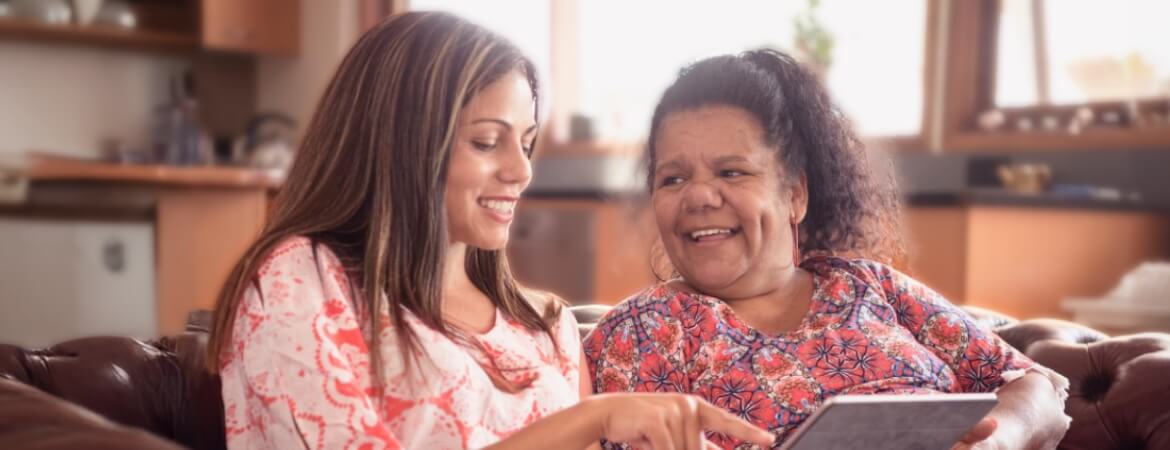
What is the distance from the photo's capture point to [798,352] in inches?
63.3

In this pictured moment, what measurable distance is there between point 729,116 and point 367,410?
2.24 feet

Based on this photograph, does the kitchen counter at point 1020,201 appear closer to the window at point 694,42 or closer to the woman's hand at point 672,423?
the window at point 694,42

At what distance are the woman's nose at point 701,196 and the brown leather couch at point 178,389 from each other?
334mm

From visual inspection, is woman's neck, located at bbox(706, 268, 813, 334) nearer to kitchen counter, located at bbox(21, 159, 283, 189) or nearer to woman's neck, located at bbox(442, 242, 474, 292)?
woman's neck, located at bbox(442, 242, 474, 292)

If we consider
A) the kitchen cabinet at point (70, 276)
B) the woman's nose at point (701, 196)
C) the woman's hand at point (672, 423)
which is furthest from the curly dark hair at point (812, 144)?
the kitchen cabinet at point (70, 276)

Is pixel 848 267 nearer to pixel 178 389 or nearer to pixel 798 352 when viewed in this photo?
pixel 798 352

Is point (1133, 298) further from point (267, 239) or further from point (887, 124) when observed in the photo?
point (267, 239)

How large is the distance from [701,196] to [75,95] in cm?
512

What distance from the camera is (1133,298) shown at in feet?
10.9

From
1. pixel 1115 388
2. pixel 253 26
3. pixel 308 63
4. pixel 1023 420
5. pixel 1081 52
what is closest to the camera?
pixel 1023 420

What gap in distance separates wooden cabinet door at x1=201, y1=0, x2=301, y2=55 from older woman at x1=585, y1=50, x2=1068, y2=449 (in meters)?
4.66

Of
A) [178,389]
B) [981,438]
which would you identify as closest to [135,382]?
[178,389]

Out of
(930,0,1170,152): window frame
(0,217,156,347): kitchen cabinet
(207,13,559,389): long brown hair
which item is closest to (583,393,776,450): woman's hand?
(207,13,559,389): long brown hair

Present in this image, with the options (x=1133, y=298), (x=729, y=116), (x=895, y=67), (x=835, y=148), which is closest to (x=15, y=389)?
(x=729, y=116)
